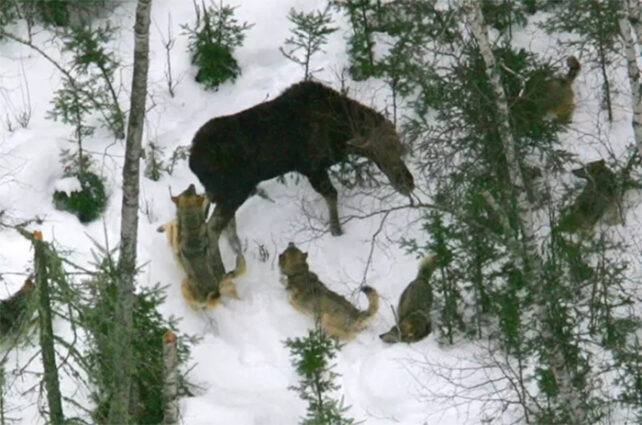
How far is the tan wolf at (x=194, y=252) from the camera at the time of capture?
52.2ft

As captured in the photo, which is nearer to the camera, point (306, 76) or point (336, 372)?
point (336, 372)

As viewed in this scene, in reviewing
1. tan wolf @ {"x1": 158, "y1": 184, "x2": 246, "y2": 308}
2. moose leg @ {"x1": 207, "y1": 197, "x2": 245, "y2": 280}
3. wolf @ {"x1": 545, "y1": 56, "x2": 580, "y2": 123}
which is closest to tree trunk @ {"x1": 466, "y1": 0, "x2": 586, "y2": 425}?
tan wolf @ {"x1": 158, "y1": 184, "x2": 246, "y2": 308}

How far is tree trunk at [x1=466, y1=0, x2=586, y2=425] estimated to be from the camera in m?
13.7

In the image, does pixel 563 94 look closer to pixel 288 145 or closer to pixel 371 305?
pixel 288 145

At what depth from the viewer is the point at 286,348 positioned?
1577cm

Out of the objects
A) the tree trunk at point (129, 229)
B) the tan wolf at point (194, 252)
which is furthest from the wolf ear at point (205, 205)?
the tree trunk at point (129, 229)

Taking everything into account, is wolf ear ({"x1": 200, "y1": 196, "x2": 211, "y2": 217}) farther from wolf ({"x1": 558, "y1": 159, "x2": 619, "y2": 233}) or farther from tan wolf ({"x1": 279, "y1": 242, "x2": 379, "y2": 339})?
wolf ({"x1": 558, "y1": 159, "x2": 619, "y2": 233})

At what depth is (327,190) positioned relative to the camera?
16969 millimetres

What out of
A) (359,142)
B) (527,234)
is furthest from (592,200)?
(527,234)

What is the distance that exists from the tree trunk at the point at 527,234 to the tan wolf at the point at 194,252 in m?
3.36

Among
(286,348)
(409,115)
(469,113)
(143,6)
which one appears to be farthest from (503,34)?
(143,6)

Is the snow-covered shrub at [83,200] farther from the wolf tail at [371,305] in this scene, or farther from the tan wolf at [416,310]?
the tan wolf at [416,310]

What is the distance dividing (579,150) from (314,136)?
3193 mm

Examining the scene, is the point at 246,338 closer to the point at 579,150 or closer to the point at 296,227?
the point at 296,227
